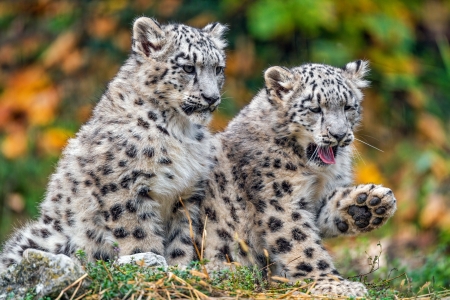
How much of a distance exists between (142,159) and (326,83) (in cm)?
207

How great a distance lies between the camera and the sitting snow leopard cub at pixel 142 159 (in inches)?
340

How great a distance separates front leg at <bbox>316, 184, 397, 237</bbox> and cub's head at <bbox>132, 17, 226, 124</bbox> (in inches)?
64.1

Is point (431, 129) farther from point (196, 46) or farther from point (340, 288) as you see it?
point (340, 288)

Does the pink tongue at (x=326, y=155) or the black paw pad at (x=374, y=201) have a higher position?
the pink tongue at (x=326, y=155)

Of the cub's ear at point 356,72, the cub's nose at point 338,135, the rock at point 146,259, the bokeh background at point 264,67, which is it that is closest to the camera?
the rock at point 146,259

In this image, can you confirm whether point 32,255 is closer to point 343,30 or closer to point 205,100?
point 205,100

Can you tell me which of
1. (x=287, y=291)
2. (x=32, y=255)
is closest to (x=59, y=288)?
(x=32, y=255)

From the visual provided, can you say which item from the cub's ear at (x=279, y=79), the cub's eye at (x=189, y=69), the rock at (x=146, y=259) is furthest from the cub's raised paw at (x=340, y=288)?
the cub's eye at (x=189, y=69)

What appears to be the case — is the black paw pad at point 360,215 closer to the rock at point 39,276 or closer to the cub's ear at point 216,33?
the cub's ear at point 216,33

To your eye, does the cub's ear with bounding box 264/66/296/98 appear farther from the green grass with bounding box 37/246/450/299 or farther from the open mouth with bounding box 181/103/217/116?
the green grass with bounding box 37/246/450/299

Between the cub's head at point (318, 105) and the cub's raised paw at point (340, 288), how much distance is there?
4.56ft

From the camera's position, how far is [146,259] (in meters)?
7.91

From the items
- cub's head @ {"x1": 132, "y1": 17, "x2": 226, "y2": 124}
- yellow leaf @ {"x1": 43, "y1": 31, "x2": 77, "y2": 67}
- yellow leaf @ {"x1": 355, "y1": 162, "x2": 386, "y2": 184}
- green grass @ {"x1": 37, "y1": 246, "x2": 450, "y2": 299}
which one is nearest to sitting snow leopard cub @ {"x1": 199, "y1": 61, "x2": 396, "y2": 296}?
green grass @ {"x1": 37, "y1": 246, "x2": 450, "y2": 299}

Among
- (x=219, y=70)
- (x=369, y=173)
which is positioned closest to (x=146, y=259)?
(x=219, y=70)
